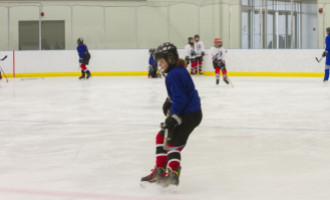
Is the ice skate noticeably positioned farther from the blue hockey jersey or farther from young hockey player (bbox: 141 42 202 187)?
the blue hockey jersey

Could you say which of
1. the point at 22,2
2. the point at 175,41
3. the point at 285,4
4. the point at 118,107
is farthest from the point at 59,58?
the point at 118,107

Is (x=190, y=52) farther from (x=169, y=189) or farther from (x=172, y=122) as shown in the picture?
(x=172, y=122)

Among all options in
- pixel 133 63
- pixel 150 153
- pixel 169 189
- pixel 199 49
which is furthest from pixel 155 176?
pixel 133 63

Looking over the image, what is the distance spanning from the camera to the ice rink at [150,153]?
2.93 m

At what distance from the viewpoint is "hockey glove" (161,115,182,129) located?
277 centimetres

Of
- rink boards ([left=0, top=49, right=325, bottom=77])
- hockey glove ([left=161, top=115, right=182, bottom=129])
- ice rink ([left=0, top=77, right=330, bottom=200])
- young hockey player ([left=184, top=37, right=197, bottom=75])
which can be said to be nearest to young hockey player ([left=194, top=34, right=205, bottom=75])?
young hockey player ([left=184, top=37, right=197, bottom=75])

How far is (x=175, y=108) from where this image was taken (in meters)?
2.80

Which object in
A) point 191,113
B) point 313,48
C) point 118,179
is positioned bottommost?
point 118,179

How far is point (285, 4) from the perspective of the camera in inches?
668

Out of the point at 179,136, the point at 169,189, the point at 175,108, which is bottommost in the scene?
the point at 169,189

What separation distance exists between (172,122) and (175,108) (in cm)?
8

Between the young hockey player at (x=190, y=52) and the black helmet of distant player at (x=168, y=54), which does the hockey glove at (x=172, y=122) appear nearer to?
the black helmet of distant player at (x=168, y=54)

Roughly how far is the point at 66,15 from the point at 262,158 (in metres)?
14.2

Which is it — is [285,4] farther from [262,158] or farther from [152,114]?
[262,158]
